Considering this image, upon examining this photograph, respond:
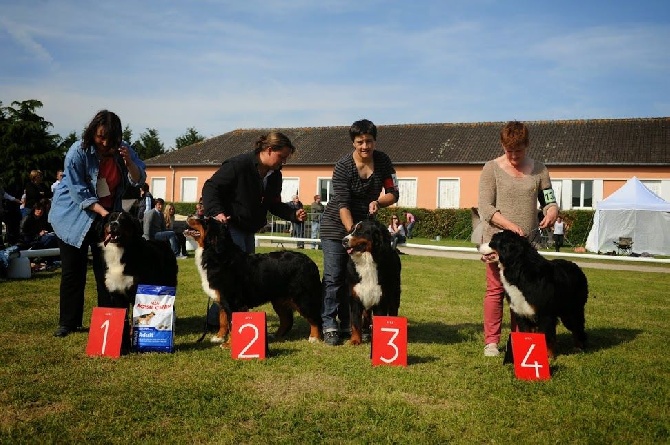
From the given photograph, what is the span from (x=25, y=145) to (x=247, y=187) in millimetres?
27690

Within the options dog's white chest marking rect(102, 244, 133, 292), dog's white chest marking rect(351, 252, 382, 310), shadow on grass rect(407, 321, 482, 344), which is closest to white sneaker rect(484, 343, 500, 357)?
shadow on grass rect(407, 321, 482, 344)

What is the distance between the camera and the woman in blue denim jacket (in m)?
5.00

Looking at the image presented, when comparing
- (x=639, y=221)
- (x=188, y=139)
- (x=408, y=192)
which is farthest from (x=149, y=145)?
(x=639, y=221)

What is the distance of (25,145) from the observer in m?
28.6

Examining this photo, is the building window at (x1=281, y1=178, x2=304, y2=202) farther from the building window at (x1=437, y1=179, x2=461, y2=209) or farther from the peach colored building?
the building window at (x1=437, y1=179, x2=461, y2=209)

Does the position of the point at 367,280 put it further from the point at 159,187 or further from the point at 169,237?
the point at 159,187

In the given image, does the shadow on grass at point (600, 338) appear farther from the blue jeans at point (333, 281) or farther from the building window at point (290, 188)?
the building window at point (290, 188)

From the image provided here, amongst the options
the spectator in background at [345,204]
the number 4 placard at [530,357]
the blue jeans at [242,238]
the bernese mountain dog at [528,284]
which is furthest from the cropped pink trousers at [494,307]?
the blue jeans at [242,238]

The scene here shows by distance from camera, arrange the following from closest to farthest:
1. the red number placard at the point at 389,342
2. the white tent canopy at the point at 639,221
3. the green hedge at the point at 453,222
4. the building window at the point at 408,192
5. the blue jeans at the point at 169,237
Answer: the red number placard at the point at 389,342 → the blue jeans at the point at 169,237 → the white tent canopy at the point at 639,221 → the green hedge at the point at 453,222 → the building window at the point at 408,192

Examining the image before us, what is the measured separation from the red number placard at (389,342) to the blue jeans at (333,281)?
92cm

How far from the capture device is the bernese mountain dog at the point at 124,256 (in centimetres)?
498

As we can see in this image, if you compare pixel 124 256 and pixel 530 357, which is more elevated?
pixel 124 256

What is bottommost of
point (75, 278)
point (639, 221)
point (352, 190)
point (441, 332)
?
point (441, 332)

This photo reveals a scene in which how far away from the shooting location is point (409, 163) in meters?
30.5
